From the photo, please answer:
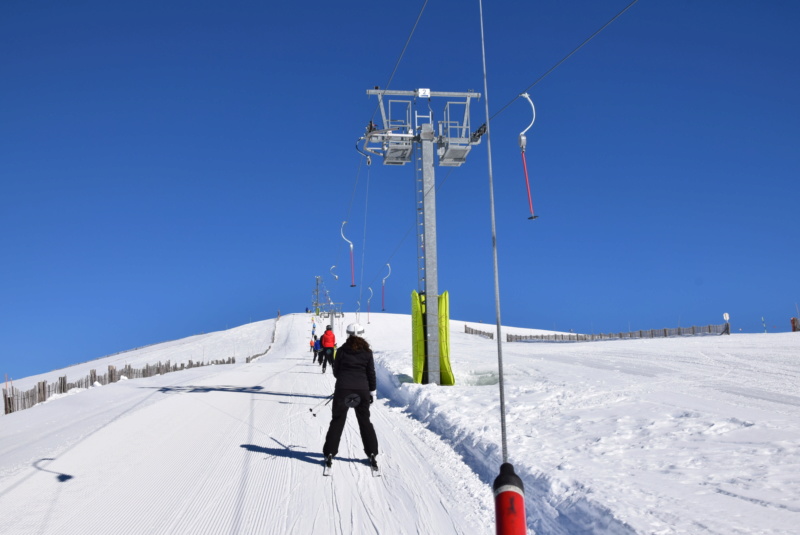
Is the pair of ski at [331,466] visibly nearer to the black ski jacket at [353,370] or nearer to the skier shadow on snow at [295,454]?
Answer: the skier shadow on snow at [295,454]

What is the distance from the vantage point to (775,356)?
17672 mm

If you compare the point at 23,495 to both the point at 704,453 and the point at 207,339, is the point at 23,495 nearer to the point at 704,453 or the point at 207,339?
the point at 704,453

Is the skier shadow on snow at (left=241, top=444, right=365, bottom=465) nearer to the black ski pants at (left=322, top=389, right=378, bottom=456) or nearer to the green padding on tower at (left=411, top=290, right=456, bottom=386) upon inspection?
the black ski pants at (left=322, top=389, right=378, bottom=456)

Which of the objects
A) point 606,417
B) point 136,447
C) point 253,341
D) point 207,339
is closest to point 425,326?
point 606,417

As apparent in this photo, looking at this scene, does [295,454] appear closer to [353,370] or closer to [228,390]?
[353,370]

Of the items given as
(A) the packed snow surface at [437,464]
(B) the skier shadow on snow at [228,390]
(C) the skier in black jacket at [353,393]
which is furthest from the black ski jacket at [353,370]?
(B) the skier shadow on snow at [228,390]

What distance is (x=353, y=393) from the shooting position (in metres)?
6.86

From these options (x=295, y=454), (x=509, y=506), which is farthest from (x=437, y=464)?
(x=509, y=506)

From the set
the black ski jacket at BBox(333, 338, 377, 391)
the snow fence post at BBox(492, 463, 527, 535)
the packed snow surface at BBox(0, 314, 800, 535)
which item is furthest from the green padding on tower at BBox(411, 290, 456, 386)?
the snow fence post at BBox(492, 463, 527, 535)

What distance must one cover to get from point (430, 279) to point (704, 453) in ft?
29.7

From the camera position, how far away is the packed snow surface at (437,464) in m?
4.67

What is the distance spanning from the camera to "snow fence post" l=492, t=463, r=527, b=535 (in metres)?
2.59

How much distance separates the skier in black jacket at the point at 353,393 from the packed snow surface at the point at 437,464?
A: 0.35 m

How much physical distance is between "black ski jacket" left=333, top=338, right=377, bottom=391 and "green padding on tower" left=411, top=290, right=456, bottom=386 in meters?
6.88
